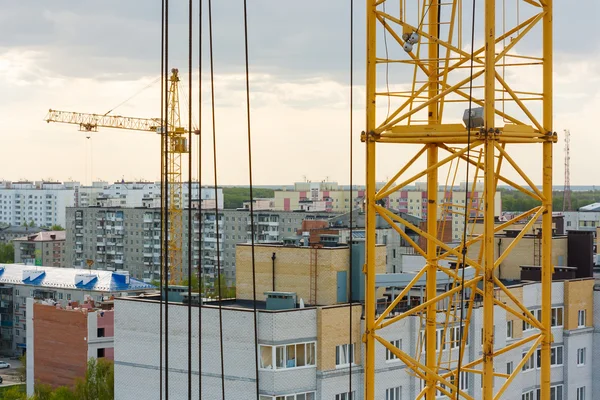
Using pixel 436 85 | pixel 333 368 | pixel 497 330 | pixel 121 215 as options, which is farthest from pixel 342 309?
pixel 121 215

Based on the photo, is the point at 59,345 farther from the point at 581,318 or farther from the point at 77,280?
the point at 581,318

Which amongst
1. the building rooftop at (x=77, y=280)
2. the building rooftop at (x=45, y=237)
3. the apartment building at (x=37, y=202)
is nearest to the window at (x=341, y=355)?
the building rooftop at (x=77, y=280)

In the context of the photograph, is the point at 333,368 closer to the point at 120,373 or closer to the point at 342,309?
the point at 342,309

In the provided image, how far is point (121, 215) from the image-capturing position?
93000 mm

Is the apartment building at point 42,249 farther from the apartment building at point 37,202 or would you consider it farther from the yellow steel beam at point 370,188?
the yellow steel beam at point 370,188

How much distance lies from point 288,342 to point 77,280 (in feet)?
137

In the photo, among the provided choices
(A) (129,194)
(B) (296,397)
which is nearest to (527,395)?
(B) (296,397)

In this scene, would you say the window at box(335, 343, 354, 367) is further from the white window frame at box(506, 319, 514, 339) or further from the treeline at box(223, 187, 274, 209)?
the treeline at box(223, 187, 274, 209)

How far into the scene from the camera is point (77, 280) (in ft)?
204

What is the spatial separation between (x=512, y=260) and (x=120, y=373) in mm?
11576

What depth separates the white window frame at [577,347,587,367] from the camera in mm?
28578

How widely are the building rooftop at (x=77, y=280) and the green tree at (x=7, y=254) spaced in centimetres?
3301

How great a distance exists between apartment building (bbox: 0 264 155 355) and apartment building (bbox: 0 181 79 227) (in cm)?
9139

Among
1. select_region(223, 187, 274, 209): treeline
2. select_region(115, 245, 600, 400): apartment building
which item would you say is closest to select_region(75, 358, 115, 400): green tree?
select_region(115, 245, 600, 400): apartment building
